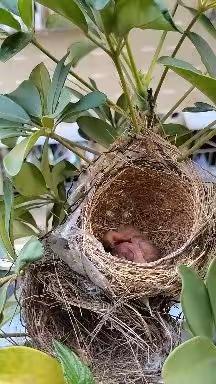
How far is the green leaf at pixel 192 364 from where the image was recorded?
1.41ft

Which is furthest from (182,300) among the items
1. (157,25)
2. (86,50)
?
(86,50)

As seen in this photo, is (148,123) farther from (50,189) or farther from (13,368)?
(13,368)

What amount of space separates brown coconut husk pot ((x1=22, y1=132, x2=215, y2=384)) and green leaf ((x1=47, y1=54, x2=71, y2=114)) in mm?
87

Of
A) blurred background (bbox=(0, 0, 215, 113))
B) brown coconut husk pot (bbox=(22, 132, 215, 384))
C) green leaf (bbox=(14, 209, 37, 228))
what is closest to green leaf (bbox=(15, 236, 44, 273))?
brown coconut husk pot (bbox=(22, 132, 215, 384))

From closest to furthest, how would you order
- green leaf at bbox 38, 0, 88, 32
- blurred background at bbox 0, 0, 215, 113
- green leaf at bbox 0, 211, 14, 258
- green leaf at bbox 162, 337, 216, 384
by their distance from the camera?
green leaf at bbox 162, 337, 216, 384, green leaf at bbox 38, 0, 88, 32, green leaf at bbox 0, 211, 14, 258, blurred background at bbox 0, 0, 215, 113

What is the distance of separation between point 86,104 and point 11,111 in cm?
8

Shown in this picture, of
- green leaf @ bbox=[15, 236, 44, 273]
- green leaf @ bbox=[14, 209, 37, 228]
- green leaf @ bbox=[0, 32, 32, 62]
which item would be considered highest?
green leaf @ bbox=[0, 32, 32, 62]

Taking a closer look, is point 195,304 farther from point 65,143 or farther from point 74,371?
point 65,143

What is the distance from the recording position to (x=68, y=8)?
0.55 metres

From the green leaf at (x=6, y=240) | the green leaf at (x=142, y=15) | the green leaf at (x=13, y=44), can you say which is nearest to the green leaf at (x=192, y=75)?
the green leaf at (x=142, y=15)

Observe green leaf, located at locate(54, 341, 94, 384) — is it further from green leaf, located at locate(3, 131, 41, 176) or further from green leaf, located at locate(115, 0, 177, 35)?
green leaf, located at locate(115, 0, 177, 35)

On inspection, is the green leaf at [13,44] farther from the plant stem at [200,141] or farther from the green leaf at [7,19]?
the plant stem at [200,141]

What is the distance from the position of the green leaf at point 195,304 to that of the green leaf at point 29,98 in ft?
0.81

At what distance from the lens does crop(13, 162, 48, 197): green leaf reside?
695 millimetres
